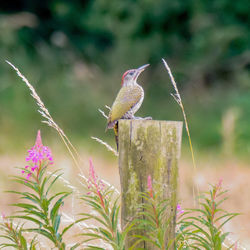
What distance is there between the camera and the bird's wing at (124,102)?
267 centimetres

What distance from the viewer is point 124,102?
269 centimetres

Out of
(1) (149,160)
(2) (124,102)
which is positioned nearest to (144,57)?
(2) (124,102)

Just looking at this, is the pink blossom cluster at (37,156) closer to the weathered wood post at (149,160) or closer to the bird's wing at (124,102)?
the weathered wood post at (149,160)

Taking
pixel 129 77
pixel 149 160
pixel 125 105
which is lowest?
pixel 149 160

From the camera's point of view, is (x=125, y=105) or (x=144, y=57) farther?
(x=144, y=57)

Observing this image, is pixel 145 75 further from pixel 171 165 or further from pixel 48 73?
pixel 171 165

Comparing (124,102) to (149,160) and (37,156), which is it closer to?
(149,160)

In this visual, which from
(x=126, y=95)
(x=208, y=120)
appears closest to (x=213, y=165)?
(x=208, y=120)

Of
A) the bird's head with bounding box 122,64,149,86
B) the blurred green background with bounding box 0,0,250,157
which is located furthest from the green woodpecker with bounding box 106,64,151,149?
the blurred green background with bounding box 0,0,250,157

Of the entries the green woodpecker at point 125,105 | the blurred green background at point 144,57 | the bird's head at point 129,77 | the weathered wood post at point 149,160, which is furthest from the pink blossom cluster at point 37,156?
the blurred green background at point 144,57

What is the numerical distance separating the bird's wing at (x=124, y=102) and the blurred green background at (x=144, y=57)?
7.76m

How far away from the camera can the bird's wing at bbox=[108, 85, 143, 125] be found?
2.67 m

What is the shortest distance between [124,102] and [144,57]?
34.9 feet

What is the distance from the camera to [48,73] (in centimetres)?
1221
